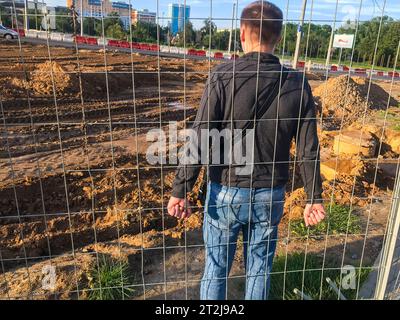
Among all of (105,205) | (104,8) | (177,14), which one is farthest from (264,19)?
(105,205)

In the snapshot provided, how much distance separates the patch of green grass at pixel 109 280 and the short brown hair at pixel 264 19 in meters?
2.09

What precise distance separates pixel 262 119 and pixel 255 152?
0.21 metres

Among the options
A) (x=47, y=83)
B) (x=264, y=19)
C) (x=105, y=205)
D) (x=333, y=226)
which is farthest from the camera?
(x=47, y=83)

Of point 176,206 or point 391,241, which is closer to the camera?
point 176,206

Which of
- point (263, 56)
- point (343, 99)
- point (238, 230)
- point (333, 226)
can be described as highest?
point (263, 56)

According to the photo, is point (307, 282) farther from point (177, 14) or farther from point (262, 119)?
point (177, 14)

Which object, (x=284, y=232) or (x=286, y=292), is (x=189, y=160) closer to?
(x=286, y=292)

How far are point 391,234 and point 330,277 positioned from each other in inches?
31.9

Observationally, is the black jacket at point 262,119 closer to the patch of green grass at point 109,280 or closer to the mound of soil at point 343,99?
the patch of green grass at point 109,280

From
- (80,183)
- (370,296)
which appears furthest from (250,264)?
(80,183)

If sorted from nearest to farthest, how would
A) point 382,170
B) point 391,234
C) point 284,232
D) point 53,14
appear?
point 53,14
point 391,234
point 284,232
point 382,170

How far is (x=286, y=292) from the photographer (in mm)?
3238

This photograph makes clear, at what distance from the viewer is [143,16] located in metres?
2.35

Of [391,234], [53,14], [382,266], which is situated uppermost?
[53,14]
